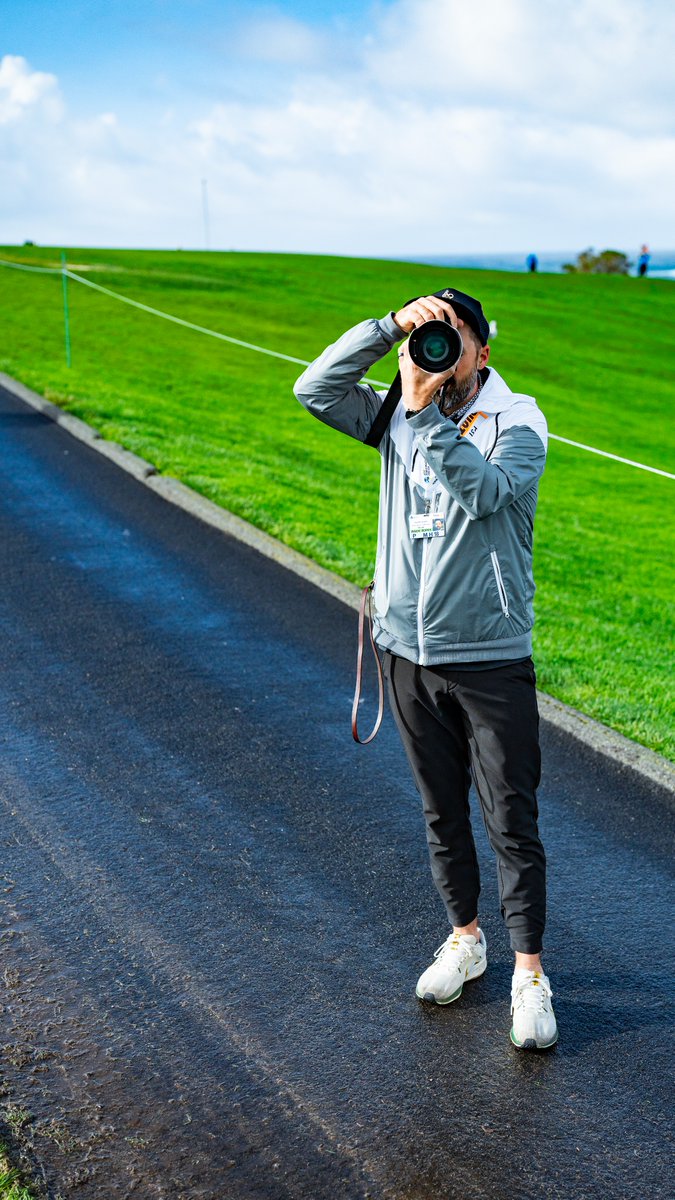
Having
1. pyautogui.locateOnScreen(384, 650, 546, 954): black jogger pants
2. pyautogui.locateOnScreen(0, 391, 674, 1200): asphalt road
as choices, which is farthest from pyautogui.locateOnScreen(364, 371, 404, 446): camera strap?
pyautogui.locateOnScreen(0, 391, 674, 1200): asphalt road

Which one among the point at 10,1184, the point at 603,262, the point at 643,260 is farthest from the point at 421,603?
the point at 603,262

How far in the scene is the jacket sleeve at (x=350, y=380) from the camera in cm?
332

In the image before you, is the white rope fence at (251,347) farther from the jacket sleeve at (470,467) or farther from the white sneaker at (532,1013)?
the white sneaker at (532,1013)

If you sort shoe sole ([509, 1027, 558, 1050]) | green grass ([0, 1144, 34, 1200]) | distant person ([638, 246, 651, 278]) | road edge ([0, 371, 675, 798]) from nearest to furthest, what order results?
1. green grass ([0, 1144, 34, 1200])
2. shoe sole ([509, 1027, 558, 1050])
3. road edge ([0, 371, 675, 798])
4. distant person ([638, 246, 651, 278])

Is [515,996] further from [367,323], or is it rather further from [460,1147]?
[367,323]

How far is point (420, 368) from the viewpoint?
303cm

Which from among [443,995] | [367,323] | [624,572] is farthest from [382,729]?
[624,572]

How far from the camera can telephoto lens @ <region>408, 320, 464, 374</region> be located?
9.80 ft

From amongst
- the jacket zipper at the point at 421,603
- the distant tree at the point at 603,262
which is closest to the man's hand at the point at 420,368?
the jacket zipper at the point at 421,603

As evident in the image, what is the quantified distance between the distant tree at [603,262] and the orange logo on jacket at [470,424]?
3287 inches

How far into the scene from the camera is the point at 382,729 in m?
5.98

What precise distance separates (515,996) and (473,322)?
6.90 ft

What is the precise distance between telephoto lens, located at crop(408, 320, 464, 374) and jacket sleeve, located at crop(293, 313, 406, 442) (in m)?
0.26

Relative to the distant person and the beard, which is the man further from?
the distant person
